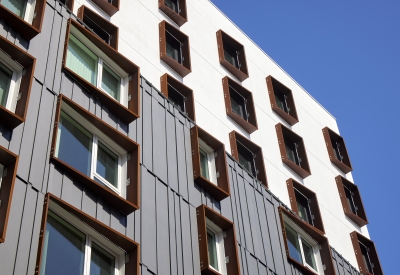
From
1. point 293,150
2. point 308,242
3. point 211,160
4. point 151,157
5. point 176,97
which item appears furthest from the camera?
point 293,150

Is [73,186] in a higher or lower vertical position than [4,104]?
lower

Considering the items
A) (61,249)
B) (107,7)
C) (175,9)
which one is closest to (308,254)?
(107,7)

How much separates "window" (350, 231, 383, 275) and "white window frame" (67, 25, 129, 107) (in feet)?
45.6

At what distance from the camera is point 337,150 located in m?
34.3

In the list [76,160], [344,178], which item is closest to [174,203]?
[76,160]

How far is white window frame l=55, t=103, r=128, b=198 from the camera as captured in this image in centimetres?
1593

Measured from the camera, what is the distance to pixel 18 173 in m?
13.2

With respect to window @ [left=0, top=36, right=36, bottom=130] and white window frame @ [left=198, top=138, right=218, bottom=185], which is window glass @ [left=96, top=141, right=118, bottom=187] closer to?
window @ [left=0, top=36, right=36, bottom=130]

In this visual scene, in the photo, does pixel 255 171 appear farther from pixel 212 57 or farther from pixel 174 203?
pixel 174 203

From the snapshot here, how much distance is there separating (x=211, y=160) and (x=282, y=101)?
11.5m

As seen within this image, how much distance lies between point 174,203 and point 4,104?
517 cm

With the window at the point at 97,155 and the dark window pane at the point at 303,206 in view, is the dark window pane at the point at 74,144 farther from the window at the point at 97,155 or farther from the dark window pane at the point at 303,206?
the dark window pane at the point at 303,206

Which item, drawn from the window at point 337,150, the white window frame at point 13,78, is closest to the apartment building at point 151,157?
the white window frame at point 13,78

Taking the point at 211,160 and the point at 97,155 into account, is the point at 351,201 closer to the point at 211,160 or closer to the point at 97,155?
the point at 211,160
